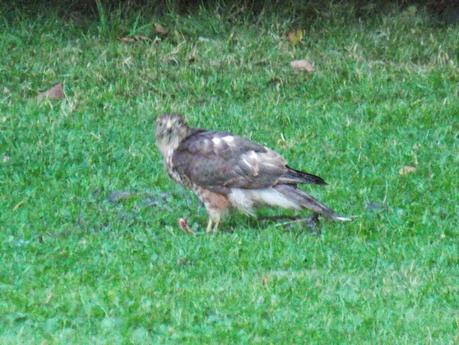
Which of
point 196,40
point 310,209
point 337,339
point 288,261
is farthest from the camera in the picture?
point 196,40

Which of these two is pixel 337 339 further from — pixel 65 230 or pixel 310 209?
pixel 65 230

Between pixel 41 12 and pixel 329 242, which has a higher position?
pixel 329 242

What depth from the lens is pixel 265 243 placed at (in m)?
8.57

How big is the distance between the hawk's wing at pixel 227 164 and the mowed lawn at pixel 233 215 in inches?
13.7

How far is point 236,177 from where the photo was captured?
355 inches

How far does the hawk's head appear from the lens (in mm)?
9266

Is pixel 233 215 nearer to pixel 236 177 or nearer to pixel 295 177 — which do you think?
pixel 236 177

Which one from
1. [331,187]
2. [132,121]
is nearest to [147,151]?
[132,121]

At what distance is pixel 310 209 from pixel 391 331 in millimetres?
2034

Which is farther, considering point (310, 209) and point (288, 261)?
point (310, 209)

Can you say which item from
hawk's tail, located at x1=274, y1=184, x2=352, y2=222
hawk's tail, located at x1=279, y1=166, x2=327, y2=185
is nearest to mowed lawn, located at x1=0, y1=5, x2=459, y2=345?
hawk's tail, located at x1=274, y1=184, x2=352, y2=222

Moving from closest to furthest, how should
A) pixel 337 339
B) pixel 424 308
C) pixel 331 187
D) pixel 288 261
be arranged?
pixel 337 339 → pixel 424 308 → pixel 288 261 → pixel 331 187

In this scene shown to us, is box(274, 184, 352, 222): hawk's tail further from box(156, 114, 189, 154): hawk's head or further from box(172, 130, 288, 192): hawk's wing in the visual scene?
box(156, 114, 189, 154): hawk's head

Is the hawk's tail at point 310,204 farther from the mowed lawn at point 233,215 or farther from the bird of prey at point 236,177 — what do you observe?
the mowed lawn at point 233,215
